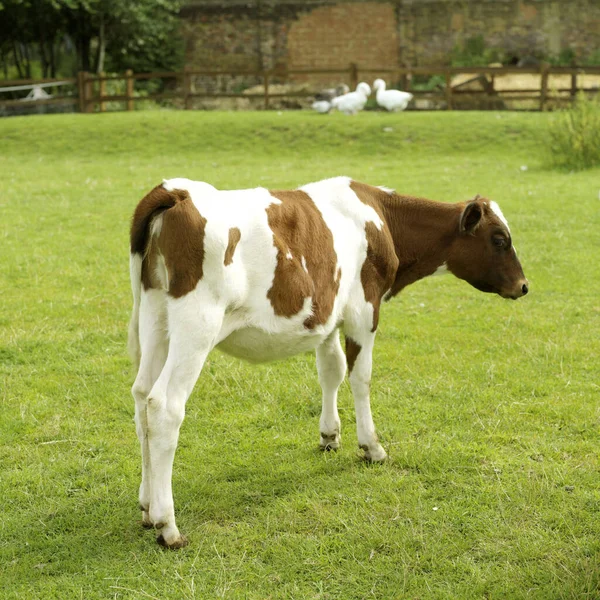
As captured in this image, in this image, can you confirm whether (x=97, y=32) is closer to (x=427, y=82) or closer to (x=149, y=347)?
(x=427, y=82)

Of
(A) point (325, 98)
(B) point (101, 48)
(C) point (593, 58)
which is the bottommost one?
(A) point (325, 98)

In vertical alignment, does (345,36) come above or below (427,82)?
above

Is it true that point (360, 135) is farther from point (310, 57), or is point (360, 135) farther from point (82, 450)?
point (82, 450)

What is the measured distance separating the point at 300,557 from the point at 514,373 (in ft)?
9.99

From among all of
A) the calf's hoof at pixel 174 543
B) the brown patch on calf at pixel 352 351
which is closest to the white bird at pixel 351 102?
the brown patch on calf at pixel 352 351

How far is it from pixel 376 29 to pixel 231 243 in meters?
33.1

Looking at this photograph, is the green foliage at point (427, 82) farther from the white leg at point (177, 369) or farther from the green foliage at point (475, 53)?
the white leg at point (177, 369)

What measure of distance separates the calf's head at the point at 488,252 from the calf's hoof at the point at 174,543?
8.12 feet

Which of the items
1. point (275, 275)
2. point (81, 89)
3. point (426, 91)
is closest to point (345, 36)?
point (426, 91)

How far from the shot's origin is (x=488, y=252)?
5500mm

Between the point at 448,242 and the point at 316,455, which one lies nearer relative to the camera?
the point at 316,455

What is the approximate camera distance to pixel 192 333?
4.09 metres

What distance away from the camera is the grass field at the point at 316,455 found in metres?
4.11

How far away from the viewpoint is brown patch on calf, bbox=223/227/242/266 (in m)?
4.22
